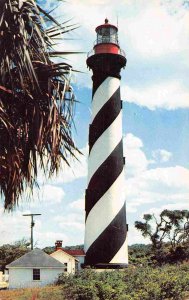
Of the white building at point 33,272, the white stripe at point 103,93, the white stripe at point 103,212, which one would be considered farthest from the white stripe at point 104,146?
the white building at point 33,272

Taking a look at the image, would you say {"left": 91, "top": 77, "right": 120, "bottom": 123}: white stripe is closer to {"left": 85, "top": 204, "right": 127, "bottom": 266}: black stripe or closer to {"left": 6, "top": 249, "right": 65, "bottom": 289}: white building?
{"left": 85, "top": 204, "right": 127, "bottom": 266}: black stripe

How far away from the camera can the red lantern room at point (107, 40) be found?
2286 centimetres

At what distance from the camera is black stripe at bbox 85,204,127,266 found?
20.1 meters

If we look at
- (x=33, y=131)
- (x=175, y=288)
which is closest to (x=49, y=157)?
(x=33, y=131)

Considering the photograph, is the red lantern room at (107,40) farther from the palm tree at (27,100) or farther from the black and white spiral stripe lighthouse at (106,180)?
the palm tree at (27,100)

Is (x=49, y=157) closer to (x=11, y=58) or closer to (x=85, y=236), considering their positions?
(x=11, y=58)

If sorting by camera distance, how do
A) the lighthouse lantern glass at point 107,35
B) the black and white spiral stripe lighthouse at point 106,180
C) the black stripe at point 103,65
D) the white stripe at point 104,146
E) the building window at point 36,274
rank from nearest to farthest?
1. the black and white spiral stripe lighthouse at point 106,180
2. the white stripe at point 104,146
3. the black stripe at point 103,65
4. the lighthouse lantern glass at point 107,35
5. the building window at point 36,274

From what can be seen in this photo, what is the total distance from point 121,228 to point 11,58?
1649 cm

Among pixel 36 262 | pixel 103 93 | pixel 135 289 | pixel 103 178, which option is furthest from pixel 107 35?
pixel 36 262

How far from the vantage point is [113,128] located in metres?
21.4

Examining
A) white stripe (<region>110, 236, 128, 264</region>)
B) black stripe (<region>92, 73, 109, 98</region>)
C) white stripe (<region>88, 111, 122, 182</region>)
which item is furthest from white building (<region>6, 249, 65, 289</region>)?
black stripe (<region>92, 73, 109, 98</region>)

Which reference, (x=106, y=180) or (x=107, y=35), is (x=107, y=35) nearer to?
(x=107, y=35)

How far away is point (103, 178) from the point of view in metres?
20.6

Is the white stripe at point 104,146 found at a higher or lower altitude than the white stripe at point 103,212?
higher
